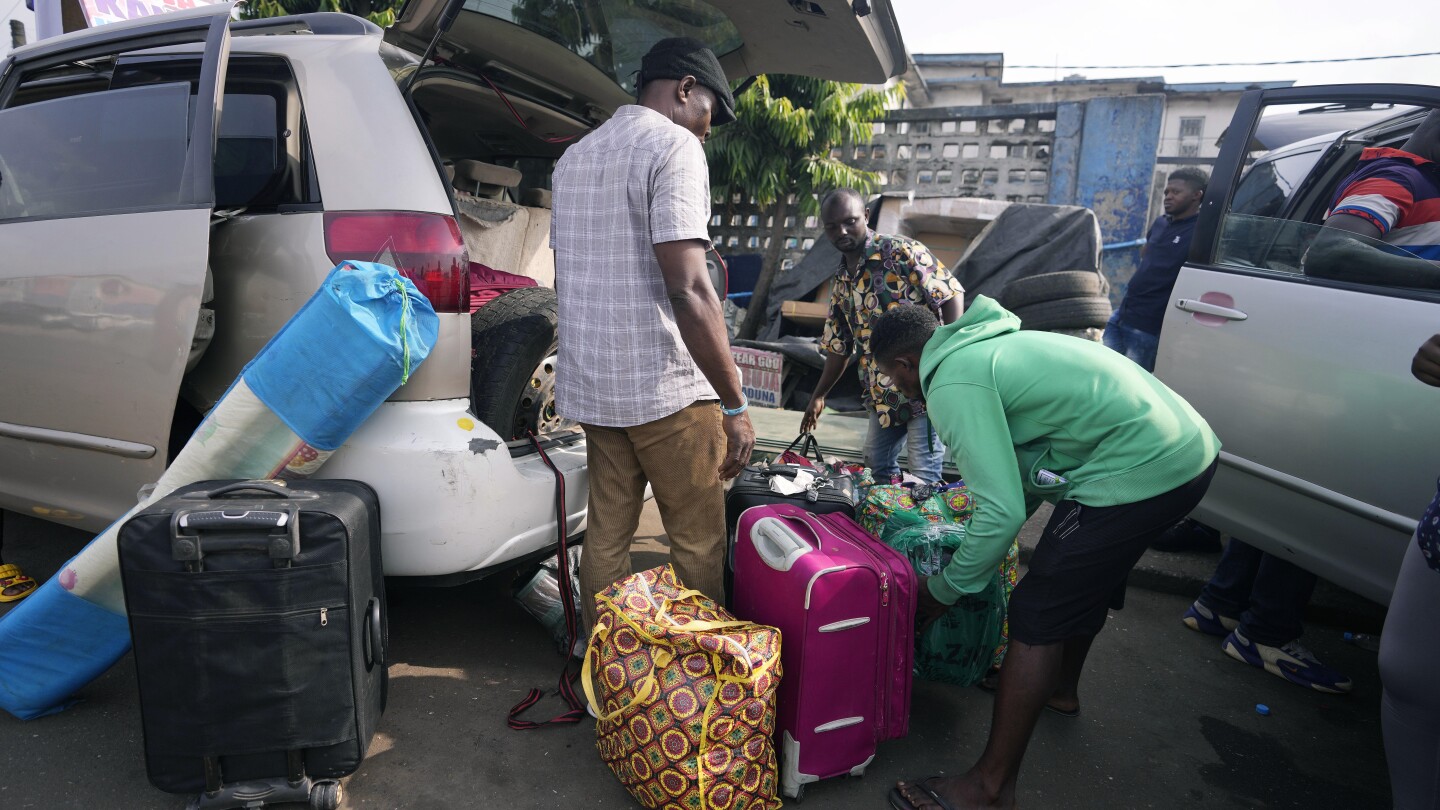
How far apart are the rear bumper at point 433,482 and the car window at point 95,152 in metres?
0.97

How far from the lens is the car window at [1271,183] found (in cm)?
313

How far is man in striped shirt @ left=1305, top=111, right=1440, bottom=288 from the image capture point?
2.54 metres

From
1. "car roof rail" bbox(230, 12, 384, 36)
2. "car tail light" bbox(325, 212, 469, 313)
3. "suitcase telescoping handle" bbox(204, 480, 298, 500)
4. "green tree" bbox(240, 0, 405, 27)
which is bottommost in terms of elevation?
"suitcase telescoping handle" bbox(204, 480, 298, 500)

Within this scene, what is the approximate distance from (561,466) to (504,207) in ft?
6.13

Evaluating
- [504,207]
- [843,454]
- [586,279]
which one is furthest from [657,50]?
[843,454]

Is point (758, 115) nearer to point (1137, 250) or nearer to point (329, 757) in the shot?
point (1137, 250)

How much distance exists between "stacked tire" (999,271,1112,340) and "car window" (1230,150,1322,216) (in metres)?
1.33

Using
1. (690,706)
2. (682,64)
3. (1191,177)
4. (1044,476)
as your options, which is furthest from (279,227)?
(1191,177)

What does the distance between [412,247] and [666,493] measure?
99cm

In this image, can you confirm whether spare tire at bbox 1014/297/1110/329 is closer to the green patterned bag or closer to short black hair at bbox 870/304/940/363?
the green patterned bag

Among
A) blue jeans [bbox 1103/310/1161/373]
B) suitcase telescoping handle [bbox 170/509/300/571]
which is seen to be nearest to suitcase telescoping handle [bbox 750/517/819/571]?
suitcase telescoping handle [bbox 170/509/300/571]

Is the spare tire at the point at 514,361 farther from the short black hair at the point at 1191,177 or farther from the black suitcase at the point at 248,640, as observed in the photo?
the short black hair at the point at 1191,177

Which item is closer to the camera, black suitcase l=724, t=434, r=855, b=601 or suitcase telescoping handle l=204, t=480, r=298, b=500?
suitcase telescoping handle l=204, t=480, r=298, b=500

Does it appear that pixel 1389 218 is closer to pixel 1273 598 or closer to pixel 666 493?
pixel 1273 598
